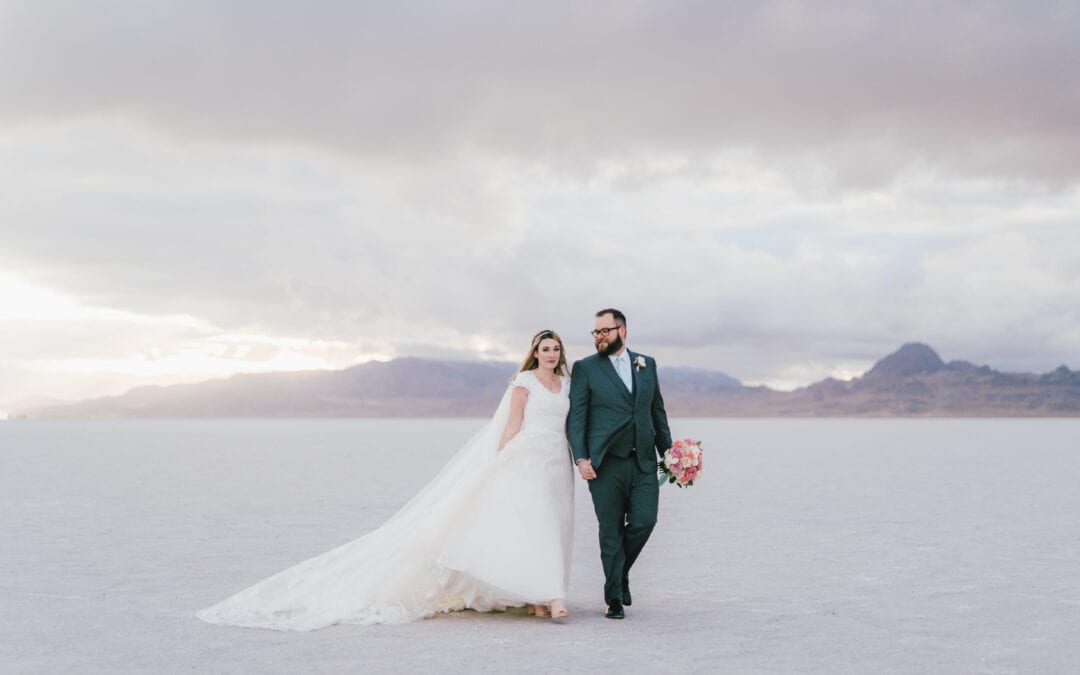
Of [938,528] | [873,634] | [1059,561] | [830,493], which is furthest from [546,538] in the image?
[830,493]

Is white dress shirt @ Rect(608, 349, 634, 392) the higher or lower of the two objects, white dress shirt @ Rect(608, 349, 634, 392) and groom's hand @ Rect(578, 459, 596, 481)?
the higher

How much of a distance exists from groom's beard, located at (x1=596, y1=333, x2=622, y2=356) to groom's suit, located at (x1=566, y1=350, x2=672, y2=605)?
0.05 meters

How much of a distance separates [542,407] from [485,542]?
117 centimetres

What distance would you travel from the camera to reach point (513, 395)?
364 inches

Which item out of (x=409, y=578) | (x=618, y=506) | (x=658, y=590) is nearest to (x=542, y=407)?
(x=618, y=506)

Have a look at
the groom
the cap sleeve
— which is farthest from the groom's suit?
the cap sleeve

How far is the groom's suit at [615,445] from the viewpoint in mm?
9047

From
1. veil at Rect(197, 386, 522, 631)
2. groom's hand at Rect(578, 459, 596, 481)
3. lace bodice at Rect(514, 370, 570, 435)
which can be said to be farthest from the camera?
lace bodice at Rect(514, 370, 570, 435)

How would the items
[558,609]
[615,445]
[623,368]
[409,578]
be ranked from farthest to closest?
[409,578] → [623,368] → [615,445] → [558,609]

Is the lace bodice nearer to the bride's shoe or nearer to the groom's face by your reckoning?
the groom's face

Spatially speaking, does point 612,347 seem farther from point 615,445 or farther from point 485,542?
point 485,542

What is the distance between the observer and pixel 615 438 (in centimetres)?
904

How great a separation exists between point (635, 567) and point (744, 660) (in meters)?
5.11

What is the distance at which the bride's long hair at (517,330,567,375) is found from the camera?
30.6ft
